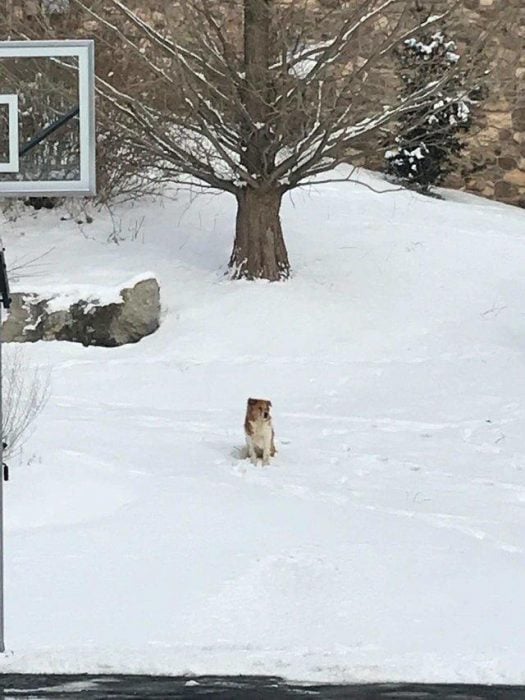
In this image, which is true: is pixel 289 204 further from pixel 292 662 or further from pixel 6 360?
pixel 292 662

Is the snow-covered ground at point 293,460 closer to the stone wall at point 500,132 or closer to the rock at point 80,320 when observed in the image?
the rock at point 80,320

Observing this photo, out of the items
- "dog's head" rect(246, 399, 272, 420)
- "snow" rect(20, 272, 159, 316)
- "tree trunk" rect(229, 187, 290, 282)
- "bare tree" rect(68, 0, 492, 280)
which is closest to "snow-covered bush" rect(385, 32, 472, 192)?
"bare tree" rect(68, 0, 492, 280)

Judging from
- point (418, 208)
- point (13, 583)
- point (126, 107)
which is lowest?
point (13, 583)

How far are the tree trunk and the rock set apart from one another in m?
1.32

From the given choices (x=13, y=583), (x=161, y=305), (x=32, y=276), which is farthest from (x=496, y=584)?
(x=32, y=276)

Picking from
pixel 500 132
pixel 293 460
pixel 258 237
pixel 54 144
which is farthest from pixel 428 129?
pixel 54 144

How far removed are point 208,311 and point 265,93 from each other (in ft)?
6.54

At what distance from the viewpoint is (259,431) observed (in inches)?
291

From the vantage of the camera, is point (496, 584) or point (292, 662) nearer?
point (292, 662)

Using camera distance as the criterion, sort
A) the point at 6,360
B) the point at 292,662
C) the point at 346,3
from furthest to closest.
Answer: the point at 346,3, the point at 6,360, the point at 292,662

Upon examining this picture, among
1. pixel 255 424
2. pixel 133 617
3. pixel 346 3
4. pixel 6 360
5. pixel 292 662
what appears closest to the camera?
pixel 292 662

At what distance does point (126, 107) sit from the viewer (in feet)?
36.6

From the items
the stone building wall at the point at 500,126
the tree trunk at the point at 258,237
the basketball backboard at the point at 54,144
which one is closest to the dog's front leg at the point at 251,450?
the basketball backboard at the point at 54,144

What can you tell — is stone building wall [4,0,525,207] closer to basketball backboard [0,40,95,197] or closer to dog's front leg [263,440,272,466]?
dog's front leg [263,440,272,466]
